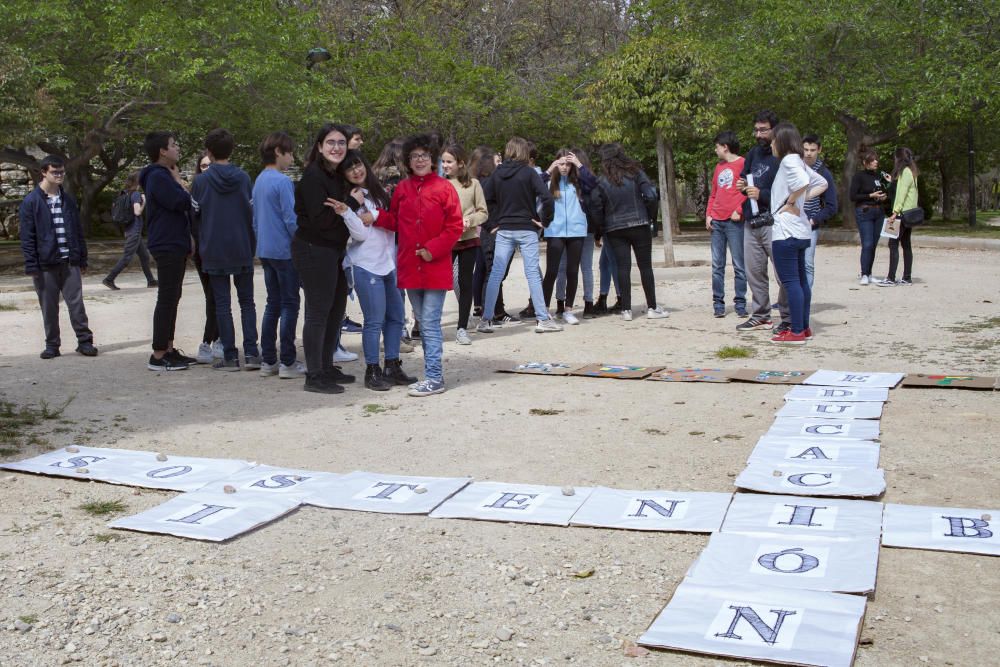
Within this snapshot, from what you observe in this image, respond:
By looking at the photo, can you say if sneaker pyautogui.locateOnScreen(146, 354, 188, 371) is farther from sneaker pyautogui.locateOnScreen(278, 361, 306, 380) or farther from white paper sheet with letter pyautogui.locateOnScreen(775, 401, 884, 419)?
white paper sheet with letter pyautogui.locateOnScreen(775, 401, 884, 419)

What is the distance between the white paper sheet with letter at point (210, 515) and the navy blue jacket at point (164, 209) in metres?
4.08

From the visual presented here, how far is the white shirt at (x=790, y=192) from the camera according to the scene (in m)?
9.30

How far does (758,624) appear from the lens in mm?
3627

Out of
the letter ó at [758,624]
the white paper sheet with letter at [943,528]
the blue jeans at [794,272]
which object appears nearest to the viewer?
the letter ó at [758,624]

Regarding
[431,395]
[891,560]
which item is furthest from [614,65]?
[891,560]

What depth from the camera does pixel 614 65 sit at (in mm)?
17719

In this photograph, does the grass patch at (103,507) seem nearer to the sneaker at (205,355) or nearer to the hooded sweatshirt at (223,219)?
the hooded sweatshirt at (223,219)

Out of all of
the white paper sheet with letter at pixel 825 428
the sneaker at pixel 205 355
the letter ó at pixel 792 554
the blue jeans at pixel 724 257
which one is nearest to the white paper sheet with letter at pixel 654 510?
the letter ó at pixel 792 554

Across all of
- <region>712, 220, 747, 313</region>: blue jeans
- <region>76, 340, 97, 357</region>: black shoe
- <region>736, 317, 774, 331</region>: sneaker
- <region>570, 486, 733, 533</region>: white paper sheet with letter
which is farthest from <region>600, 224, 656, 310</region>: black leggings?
<region>570, 486, 733, 533</region>: white paper sheet with letter

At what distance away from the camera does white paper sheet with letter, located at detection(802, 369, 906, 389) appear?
24.8 feet

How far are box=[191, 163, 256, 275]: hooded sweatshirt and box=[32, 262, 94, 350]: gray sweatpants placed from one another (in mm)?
1901

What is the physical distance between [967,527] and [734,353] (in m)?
4.75

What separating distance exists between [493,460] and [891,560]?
7.57 feet

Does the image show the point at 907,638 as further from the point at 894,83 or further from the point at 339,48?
the point at 339,48
